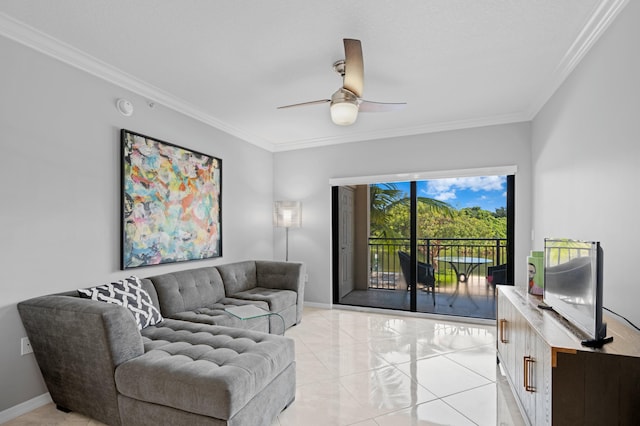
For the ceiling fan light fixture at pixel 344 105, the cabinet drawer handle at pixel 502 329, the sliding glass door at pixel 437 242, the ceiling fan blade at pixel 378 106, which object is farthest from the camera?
the sliding glass door at pixel 437 242

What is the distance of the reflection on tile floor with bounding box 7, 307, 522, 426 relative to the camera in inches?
82.4

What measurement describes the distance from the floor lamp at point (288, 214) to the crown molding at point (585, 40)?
330cm

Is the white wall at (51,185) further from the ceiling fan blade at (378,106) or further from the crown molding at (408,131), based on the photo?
the crown molding at (408,131)

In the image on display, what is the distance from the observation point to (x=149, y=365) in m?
1.82

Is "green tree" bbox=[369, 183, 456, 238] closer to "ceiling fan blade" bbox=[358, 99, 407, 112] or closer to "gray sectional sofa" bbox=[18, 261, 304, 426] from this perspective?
"ceiling fan blade" bbox=[358, 99, 407, 112]

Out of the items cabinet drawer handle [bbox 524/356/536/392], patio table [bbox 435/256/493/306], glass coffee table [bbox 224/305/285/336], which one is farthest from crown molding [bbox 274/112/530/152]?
cabinet drawer handle [bbox 524/356/536/392]

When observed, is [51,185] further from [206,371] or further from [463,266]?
[463,266]

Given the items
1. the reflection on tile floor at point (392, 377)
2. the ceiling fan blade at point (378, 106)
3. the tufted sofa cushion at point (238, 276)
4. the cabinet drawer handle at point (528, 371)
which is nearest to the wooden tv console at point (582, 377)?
the cabinet drawer handle at point (528, 371)

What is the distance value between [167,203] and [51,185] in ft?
3.33

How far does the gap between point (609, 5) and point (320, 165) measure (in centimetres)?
354

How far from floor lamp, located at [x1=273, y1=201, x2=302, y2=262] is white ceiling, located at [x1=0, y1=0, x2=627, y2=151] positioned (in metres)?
1.65

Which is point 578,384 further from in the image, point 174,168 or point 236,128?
point 236,128

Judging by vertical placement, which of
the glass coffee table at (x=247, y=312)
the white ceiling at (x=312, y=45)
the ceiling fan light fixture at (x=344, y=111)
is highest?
the white ceiling at (x=312, y=45)

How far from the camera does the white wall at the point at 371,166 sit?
3828 millimetres
